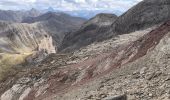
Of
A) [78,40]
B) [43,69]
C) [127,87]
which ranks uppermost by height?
[127,87]

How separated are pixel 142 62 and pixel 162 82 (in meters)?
6.83

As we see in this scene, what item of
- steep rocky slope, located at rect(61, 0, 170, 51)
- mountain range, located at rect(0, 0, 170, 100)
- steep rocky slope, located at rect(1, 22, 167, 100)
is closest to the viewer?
mountain range, located at rect(0, 0, 170, 100)

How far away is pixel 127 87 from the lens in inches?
1469

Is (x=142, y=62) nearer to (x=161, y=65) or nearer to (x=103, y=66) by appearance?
(x=161, y=65)

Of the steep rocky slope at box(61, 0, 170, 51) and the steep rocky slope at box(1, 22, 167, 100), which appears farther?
the steep rocky slope at box(61, 0, 170, 51)

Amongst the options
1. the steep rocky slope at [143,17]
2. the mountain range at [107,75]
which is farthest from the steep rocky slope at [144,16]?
the mountain range at [107,75]

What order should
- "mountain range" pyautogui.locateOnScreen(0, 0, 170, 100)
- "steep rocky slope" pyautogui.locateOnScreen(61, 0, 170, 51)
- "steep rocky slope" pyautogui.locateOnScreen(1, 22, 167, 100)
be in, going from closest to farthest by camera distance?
1. "mountain range" pyautogui.locateOnScreen(0, 0, 170, 100)
2. "steep rocky slope" pyautogui.locateOnScreen(1, 22, 167, 100)
3. "steep rocky slope" pyautogui.locateOnScreen(61, 0, 170, 51)

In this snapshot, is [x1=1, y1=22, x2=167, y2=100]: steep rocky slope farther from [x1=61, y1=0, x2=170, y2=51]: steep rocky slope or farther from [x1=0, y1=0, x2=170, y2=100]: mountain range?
[x1=61, y1=0, x2=170, y2=51]: steep rocky slope

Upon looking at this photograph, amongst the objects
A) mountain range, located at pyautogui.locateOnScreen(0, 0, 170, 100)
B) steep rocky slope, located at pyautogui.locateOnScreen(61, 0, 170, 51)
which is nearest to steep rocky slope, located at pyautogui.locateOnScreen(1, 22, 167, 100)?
mountain range, located at pyautogui.locateOnScreen(0, 0, 170, 100)

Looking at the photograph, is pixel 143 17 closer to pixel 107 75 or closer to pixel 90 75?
pixel 90 75

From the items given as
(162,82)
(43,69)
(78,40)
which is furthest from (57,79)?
(78,40)

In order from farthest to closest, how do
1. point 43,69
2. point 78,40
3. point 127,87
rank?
point 78,40, point 43,69, point 127,87

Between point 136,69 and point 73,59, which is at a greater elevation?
point 136,69

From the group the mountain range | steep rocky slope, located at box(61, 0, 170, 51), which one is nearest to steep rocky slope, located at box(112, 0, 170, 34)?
steep rocky slope, located at box(61, 0, 170, 51)
